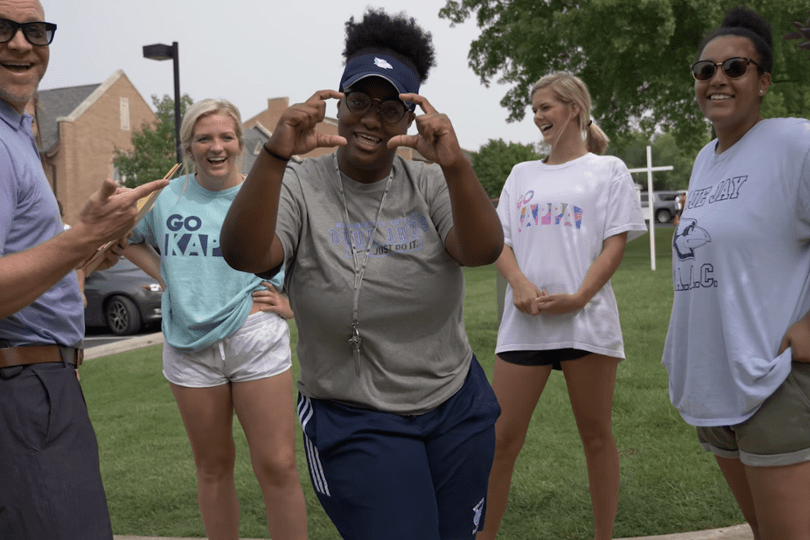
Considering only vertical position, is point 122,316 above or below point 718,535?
below

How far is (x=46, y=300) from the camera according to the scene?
2455 mm

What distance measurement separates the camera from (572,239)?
3924mm

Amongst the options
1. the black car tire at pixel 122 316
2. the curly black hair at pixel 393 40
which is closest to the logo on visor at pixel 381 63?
the curly black hair at pixel 393 40

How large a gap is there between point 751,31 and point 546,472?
3.26 m

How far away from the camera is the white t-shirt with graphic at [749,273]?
2.71 metres

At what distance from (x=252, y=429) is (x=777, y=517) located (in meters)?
2.17

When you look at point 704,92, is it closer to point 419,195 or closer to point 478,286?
point 419,195

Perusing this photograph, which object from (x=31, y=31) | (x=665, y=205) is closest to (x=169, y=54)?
(x=31, y=31)

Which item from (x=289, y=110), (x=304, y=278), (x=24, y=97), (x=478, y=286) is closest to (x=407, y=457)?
(x=304, y=278)

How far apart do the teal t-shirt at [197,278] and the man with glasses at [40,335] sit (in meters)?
1.16

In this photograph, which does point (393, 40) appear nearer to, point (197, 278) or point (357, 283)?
point (357, 283)

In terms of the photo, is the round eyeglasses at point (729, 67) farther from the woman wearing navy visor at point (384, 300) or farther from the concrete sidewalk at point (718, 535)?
the concrete sidewalk at point (718, 535)

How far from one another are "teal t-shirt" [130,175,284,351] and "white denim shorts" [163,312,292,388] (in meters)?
0.05

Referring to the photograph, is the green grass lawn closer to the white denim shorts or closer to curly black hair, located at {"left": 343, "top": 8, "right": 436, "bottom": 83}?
the white denim shorts
